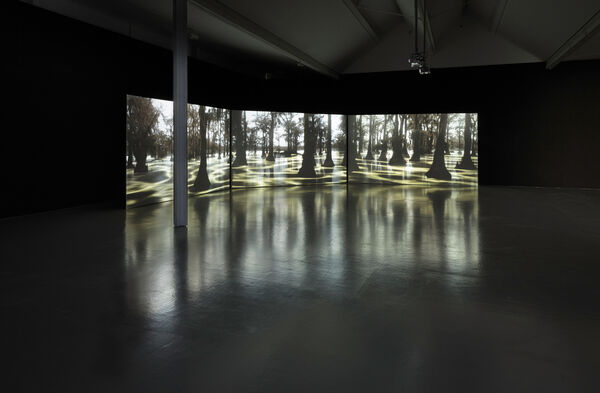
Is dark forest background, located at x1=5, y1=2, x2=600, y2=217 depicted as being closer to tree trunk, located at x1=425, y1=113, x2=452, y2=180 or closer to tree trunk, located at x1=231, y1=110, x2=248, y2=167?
tree trunk, located at x1=425, y1=113, x2=452, y2=180

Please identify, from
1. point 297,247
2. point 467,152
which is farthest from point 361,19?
point 297,247

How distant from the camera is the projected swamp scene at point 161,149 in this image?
1078 cm

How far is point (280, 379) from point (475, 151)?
16.1 metres

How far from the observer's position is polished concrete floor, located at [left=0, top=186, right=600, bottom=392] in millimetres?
2834

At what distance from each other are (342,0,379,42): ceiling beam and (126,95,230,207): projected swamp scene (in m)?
4.80
